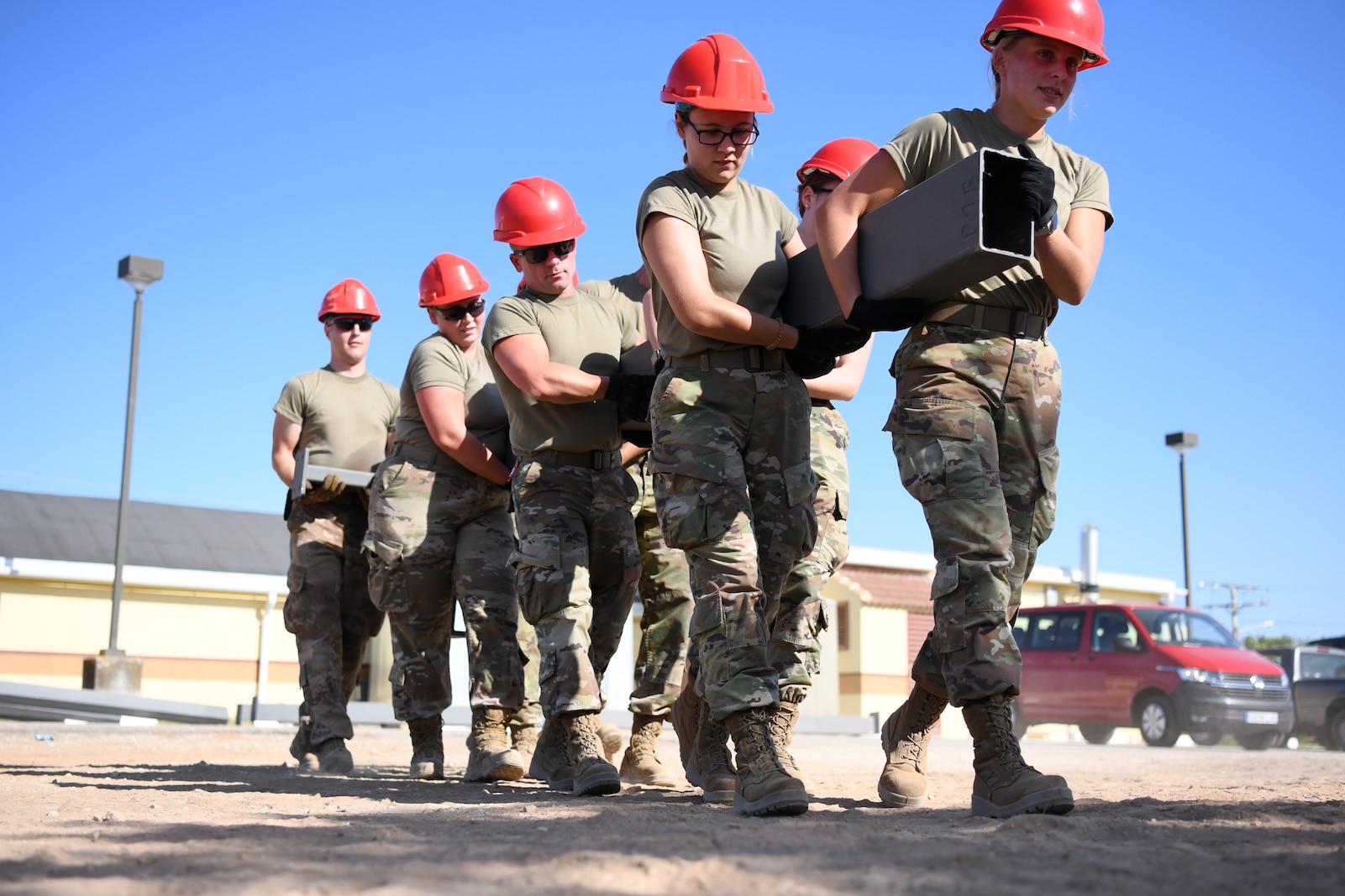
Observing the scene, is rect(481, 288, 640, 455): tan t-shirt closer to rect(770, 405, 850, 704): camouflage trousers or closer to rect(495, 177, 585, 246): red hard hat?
rect(495, 177, 585, 246): red hard hat

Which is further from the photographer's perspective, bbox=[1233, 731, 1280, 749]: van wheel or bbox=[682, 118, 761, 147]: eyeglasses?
bbox=[1233, 731, 1280, 749]: van wheel

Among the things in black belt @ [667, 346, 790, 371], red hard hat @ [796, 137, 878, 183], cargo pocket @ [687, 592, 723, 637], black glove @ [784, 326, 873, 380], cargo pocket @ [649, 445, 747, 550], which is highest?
red hard hat @ [796, 137, 878, 183]

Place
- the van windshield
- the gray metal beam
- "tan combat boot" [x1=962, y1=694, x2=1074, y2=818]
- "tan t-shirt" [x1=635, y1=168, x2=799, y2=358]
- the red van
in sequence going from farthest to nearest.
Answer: the van windshield < the red van < the gray metal beam < "tan t-shirt" [x1=635, y1=168, x2=799, y2=358] < "tan combat boot" [x1=962, y1=694, x2=1074, y2=818]

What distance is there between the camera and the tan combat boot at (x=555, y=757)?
200 inches

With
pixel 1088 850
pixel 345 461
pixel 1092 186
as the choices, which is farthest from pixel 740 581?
pixel 345 461

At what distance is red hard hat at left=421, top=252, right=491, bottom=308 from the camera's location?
6.71m

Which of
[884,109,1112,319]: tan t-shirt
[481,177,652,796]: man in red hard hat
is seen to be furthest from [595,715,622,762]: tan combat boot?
[884,109,1112,319]: tan t-shirt

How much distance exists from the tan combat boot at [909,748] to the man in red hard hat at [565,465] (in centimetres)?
97

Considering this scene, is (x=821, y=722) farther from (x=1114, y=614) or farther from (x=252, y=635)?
(x=252, y=635)

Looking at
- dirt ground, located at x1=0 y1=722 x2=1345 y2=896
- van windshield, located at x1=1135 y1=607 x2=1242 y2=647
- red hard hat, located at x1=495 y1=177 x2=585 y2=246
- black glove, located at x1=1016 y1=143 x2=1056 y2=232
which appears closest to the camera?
dirt ground, located at x1=0 y1=722 x2=1345 y2=896

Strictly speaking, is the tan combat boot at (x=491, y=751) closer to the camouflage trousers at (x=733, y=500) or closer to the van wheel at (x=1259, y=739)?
the camouflage trousers at (x=733, y=500)

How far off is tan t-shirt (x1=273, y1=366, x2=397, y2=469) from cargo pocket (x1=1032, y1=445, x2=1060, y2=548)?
4497 millimetres

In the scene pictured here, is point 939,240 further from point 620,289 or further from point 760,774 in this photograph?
point 620,289

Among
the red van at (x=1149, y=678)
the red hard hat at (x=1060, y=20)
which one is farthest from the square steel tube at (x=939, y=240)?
the red van at (x=1149, y=678)
